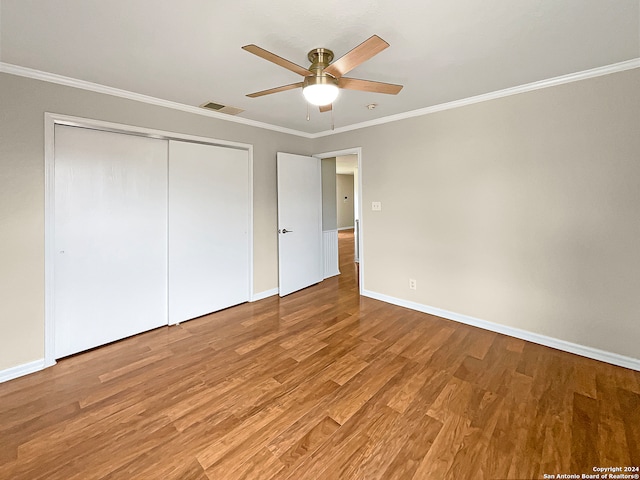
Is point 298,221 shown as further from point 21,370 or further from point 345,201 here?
point 345,201

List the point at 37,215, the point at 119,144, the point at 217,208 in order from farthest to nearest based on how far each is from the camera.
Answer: the point at 217,208, the point at 119,144, the point at 37,215

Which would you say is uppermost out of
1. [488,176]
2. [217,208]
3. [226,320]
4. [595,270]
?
[488,176]

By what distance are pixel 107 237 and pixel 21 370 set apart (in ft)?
3.97

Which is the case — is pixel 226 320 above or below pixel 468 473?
above

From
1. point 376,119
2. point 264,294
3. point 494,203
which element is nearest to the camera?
point 494,203

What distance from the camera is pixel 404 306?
143 inches

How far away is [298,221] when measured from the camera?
4270mm

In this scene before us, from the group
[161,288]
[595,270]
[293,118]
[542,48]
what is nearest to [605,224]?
[595,270]

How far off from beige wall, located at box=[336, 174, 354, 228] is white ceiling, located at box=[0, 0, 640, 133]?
862 cm

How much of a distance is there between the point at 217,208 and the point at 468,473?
3267mm

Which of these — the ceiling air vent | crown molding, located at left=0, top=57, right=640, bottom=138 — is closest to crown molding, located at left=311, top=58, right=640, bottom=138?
crown molding, located at left=0, top=57, right=640, bottom=138

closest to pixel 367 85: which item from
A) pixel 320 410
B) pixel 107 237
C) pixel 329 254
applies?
pixel 320 410

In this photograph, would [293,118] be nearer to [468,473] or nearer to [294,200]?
[294,200]

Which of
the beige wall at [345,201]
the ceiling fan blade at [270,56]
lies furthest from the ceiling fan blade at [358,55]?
the beige wall at [345,201]
